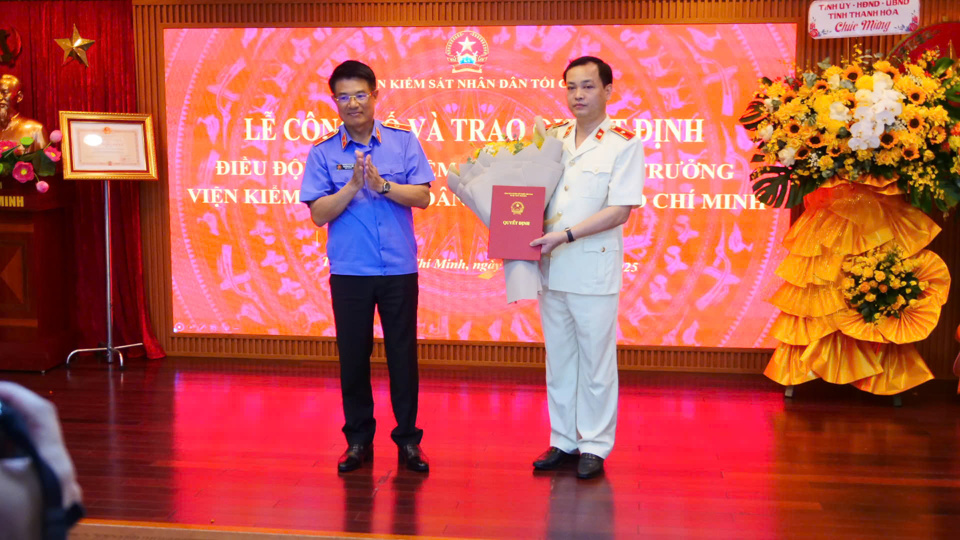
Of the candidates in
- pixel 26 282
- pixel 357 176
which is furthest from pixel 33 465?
pixel 26 282

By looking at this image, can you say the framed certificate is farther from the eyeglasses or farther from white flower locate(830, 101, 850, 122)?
white flower locate(830, 101, 850, 122)

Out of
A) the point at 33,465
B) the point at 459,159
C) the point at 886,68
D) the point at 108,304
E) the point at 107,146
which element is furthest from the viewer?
the point at 108,304

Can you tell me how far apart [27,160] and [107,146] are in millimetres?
438

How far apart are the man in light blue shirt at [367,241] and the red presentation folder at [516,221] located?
12.3 inches

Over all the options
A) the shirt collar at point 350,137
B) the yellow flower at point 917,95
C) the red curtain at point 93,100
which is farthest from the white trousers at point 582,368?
the red curtain at point 93,100

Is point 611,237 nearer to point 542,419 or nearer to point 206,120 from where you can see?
point 542,419

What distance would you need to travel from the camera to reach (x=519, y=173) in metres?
3.57

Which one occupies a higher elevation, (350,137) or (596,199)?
(350,137)

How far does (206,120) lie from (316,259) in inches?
43.3

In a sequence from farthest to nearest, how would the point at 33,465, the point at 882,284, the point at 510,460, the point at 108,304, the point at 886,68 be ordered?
1. the point at 108,304
2. the point at 882,284
3. the point at 886,68
4. the point at 510,460
5. the point at 33,465

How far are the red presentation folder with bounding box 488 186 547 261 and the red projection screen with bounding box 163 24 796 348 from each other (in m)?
2.06

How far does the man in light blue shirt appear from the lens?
11.8ft

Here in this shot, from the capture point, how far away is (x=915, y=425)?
4.44 metres

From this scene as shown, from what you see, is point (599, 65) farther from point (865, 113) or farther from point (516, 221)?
point (865, 113)
